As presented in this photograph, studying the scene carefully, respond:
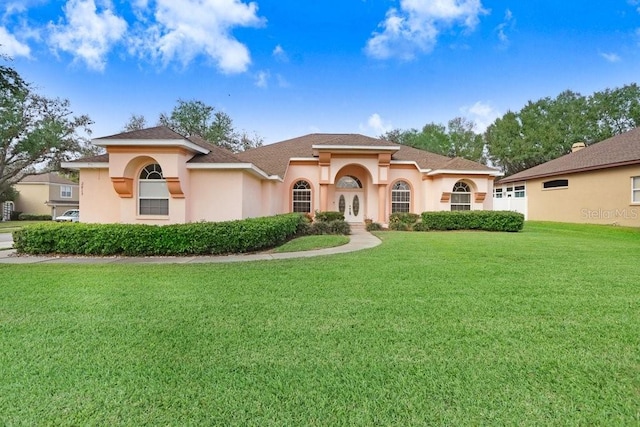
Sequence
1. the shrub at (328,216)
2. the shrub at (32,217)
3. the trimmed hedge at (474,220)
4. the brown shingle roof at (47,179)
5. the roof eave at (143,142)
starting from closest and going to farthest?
the roof eave at (143,142), the trimmed hedge at (474,220), the shrub at (328,216), the shrub at (32,217), the brown shingle roof at (47,179)

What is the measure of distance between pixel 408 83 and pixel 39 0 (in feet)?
65.5

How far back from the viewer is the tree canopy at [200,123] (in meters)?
37.3

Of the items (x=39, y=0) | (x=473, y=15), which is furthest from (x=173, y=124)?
(x=473, y=15)

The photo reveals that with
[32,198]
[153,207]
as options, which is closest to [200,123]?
[32,198]

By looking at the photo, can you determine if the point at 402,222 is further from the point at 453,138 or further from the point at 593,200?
the point at 453,138

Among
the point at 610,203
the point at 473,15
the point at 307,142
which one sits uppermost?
the point at 473,15

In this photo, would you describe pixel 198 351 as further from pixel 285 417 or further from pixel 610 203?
pixel 610 203

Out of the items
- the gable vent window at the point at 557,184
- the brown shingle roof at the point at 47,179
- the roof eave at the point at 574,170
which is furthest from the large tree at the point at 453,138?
the brown shingle roof at the point at 47,179

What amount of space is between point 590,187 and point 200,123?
3577 centimetres

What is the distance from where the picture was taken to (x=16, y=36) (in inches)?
596

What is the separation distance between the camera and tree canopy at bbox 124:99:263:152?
37.3 meters

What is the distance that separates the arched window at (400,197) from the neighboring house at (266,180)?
6 centimetres

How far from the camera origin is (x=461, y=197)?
64.8 feet

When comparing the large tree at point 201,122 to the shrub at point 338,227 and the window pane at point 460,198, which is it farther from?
the window pane at point 460,198
